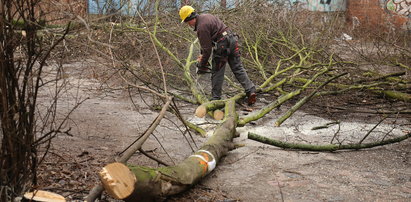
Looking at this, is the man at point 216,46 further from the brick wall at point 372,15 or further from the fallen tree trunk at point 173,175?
the brick wall at point 372,15

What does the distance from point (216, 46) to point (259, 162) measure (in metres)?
2.59

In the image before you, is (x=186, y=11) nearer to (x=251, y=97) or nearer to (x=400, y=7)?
(x=251, y=97)

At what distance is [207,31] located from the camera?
6.39 m

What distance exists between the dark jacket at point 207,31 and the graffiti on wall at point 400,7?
10627 mm

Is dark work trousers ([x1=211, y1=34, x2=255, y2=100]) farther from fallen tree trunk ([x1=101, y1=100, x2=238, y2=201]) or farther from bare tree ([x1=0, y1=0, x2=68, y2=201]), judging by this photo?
bare tree ([x1=0, y1=0, x2=68, y2=201])

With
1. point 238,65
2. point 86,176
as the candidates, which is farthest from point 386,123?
point 86,176

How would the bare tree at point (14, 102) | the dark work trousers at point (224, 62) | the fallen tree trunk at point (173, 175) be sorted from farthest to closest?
the dark work trousers at point (224, 62)
the fallen tree trunk at point (173, 175)
the bare tree at point (14, 102)

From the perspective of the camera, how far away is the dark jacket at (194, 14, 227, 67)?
6387mm

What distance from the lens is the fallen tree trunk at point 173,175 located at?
2.89 meters

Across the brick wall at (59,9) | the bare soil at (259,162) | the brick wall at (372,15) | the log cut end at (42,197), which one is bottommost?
the bare soil at (259,162)

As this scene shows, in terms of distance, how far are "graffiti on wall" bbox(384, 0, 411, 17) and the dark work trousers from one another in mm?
10312

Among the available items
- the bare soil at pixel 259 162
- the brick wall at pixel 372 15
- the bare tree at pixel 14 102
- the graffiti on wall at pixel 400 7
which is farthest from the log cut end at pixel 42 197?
the graffiti on wall at pixel 400 7

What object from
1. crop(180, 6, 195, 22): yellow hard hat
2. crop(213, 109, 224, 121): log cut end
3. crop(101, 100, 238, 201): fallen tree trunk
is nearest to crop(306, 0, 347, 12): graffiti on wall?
crop(180, 6, 195, 22): yellow hard hat

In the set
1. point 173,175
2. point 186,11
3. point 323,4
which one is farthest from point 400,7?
point 173,175
